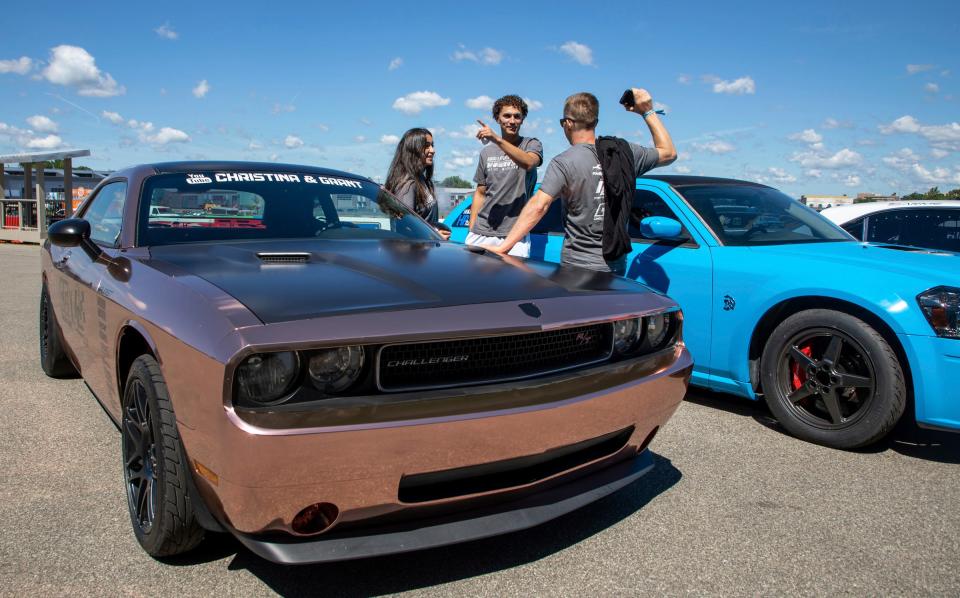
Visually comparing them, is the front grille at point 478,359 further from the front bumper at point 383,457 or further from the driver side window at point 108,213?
the driver side window at point 108,213

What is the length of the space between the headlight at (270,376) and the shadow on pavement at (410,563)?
73cm

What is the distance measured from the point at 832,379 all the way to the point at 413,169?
3217 millimetres

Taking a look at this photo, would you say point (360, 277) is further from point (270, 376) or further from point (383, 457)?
point (383, 457)

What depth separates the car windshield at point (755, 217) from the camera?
4.51 m

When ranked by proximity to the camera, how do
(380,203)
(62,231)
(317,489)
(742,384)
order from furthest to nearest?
Answer: (742,384), (380,203), (62,231), (317,489)

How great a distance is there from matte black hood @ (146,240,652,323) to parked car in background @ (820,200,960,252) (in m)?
3.85

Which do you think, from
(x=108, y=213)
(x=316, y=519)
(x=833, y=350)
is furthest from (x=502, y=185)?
(x=316, y=519)

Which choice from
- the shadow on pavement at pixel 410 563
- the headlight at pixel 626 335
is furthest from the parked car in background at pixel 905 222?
the shadow on pavement at pixel 410 563

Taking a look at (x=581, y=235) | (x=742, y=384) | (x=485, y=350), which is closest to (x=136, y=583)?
(x=485, y=350)

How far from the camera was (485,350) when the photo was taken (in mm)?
2152

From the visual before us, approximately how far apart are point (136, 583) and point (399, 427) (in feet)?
3.53

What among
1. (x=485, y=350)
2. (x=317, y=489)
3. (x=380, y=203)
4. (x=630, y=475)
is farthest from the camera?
(x=380, y=203)

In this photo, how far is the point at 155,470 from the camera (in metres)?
2.29

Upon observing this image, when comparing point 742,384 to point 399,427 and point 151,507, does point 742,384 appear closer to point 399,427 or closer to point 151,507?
point 399,427
